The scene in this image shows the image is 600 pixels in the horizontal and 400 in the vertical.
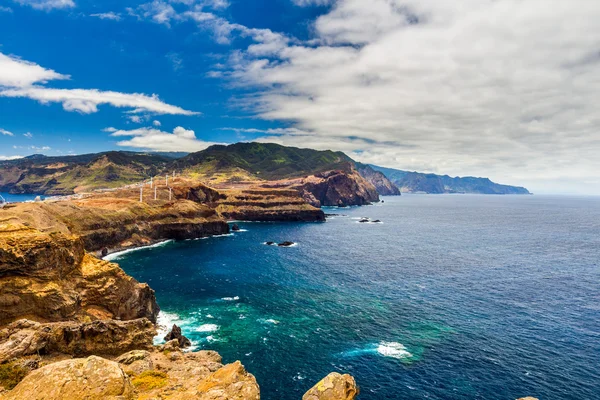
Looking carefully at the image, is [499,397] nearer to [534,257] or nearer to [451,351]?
[451,351]

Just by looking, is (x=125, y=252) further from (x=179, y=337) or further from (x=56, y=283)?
(x=179, y=337)

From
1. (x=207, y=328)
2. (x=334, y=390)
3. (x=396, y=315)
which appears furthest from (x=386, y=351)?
(x=334, y=390)

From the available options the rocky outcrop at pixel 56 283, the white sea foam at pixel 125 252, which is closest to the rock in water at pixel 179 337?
the rocky outcrop at pixel 56 283

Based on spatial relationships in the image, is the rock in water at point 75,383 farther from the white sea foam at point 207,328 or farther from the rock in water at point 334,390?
the white sea foam at point 207,328

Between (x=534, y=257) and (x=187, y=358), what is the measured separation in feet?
490

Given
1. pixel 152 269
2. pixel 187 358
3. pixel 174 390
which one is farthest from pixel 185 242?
pixel 174 390

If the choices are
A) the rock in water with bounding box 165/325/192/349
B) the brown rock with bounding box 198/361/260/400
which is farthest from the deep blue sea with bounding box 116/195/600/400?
the brown rock with bounding box 198/361/260/400

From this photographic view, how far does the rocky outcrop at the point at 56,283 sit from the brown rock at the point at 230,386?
125 feet

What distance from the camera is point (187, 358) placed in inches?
1693

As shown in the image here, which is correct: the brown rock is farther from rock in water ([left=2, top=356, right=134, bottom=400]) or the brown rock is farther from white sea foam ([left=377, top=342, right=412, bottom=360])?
Result: white sea foam ([left=377, top=342, right=412, bottom=360])

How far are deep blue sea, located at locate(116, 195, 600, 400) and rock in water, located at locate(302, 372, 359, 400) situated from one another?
2412 centimetres

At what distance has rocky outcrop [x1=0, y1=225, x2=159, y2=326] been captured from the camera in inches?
1975

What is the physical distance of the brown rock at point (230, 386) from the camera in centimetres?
2500

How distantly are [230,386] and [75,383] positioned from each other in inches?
431
